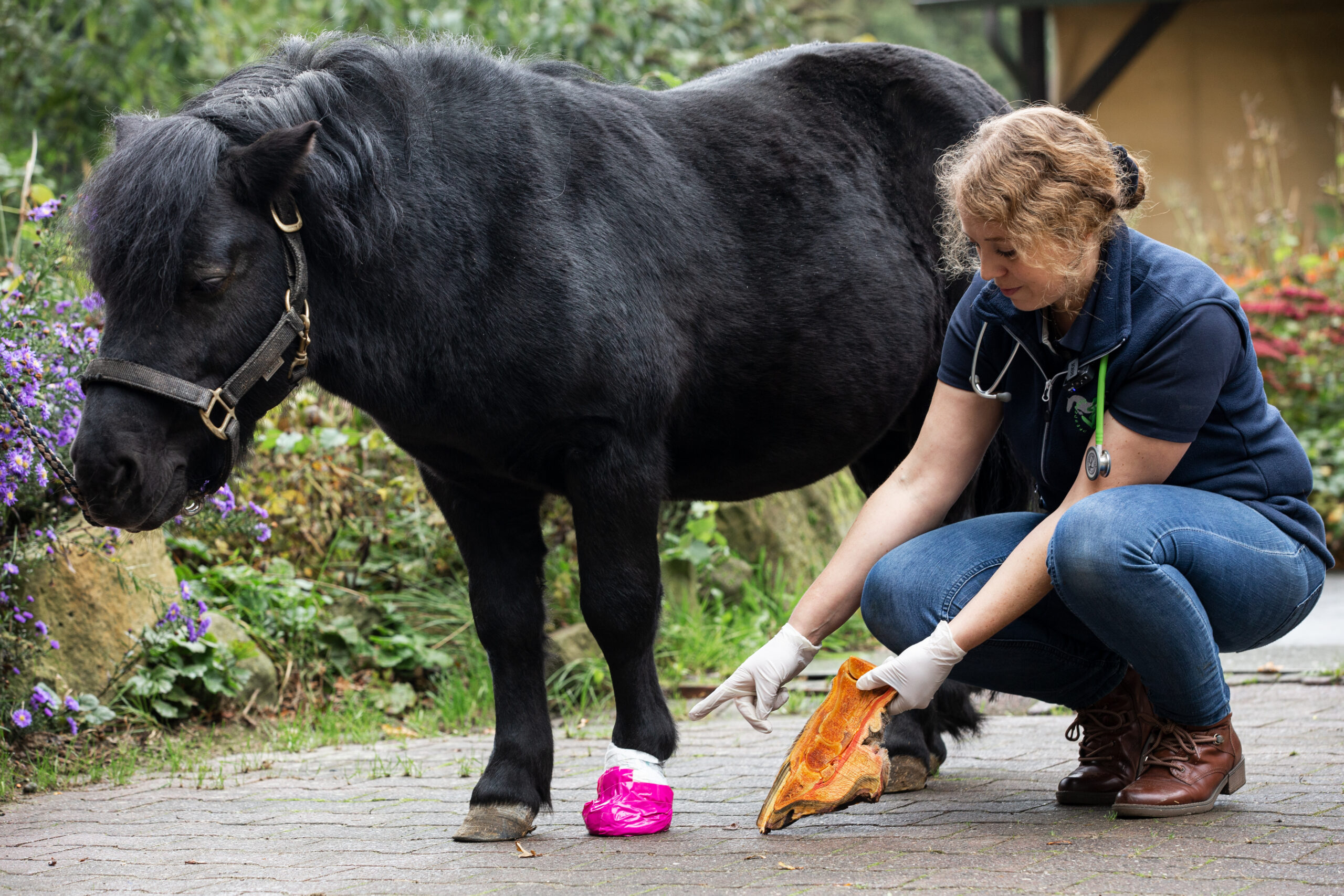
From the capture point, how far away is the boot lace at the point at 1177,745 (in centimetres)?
265

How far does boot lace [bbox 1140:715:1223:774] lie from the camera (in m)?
2.65

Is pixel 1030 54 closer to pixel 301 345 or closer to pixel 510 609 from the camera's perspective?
pixel 510 609

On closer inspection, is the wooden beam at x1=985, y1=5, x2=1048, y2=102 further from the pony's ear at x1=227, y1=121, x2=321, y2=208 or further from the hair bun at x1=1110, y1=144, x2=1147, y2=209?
the pony's ear at x1=227, y1=121, x2=321, y2=208

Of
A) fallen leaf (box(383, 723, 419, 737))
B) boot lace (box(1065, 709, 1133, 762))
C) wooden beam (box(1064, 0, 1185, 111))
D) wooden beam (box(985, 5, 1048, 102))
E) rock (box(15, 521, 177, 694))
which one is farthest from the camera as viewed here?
wooden beam (box(985, 5, 1048, 102))

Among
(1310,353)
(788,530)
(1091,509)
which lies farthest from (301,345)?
(1310,353)

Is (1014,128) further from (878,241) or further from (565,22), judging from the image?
(565,22)

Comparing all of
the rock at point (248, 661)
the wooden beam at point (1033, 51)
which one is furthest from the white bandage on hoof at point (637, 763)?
the wooden beam at point (1033, 51)

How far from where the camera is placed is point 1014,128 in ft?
8.13

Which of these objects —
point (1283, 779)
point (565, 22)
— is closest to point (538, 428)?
point (1283, 779)

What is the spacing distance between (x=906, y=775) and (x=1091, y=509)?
3.29 feet

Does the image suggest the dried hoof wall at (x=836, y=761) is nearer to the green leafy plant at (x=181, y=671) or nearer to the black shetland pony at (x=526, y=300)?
the black shetland pony at (x=526, y=300)

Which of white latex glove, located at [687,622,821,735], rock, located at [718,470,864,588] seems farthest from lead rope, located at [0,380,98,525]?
rock, located at [718,470,864,588]

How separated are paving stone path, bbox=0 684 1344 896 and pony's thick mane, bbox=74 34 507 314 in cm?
123

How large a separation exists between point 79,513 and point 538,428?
2.06m
